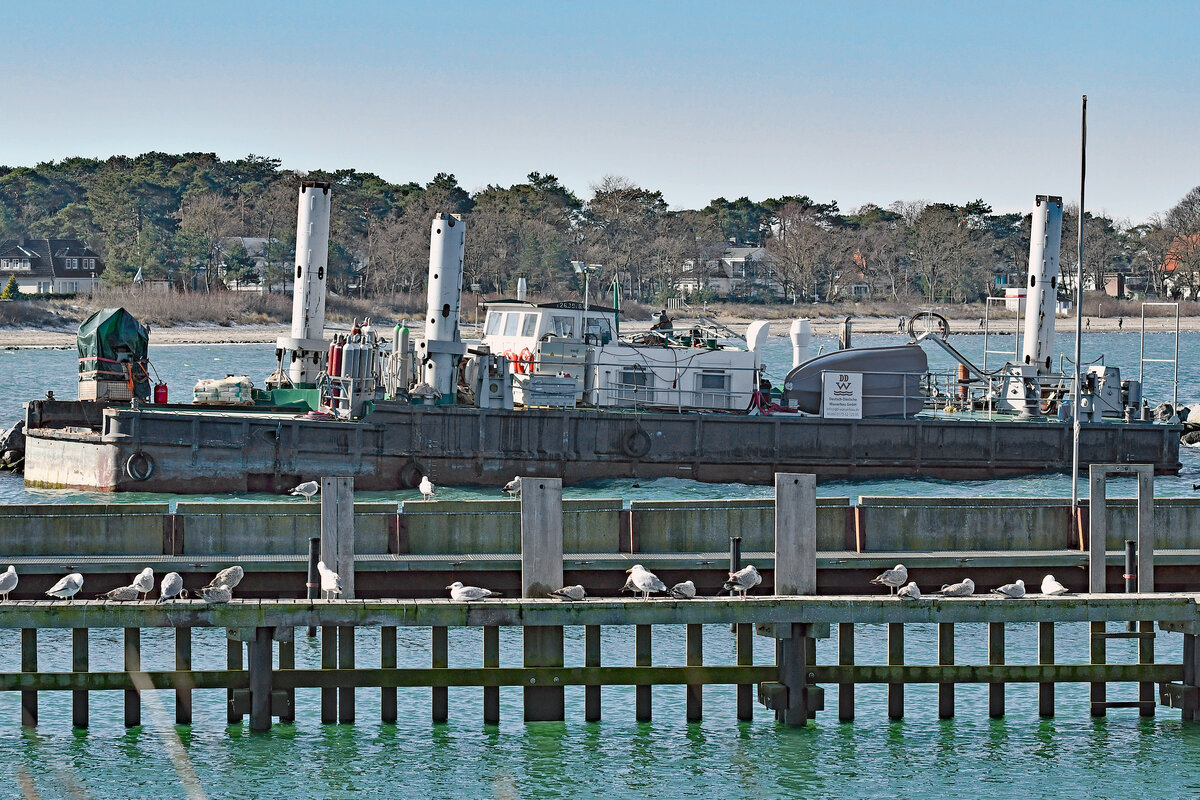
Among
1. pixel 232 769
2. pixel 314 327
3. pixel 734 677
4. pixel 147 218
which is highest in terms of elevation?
pixel 147 218

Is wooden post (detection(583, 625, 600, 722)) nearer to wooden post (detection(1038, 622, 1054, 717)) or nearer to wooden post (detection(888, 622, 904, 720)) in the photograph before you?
wooden post (detection(888, 622, 904, 720))

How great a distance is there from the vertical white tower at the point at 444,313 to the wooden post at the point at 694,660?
21.5 m

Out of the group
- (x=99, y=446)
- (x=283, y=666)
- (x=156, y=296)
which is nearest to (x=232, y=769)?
(x=283, y=666)

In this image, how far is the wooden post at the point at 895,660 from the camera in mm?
18234

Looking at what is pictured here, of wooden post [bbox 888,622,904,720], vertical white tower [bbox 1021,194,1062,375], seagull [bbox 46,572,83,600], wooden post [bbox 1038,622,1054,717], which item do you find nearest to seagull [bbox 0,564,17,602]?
seagull [bbox 46,572,83,600]

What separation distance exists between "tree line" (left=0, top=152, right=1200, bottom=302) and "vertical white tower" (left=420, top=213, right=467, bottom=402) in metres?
89.9

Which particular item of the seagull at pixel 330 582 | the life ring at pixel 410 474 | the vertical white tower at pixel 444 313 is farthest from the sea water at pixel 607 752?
the vertical white tower at pixel 444 313

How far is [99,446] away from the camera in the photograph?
124 ft

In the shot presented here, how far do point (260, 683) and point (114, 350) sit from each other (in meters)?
25.2

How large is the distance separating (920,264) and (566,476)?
13416 centimetres

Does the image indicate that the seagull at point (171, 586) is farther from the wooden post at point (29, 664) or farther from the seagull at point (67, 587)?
the wooden post at point (29, 664)

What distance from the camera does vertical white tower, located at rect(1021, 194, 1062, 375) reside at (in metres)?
45.3

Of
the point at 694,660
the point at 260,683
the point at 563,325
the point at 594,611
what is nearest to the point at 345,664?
the point at 260,683

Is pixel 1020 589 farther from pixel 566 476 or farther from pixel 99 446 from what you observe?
pixel 99 446
